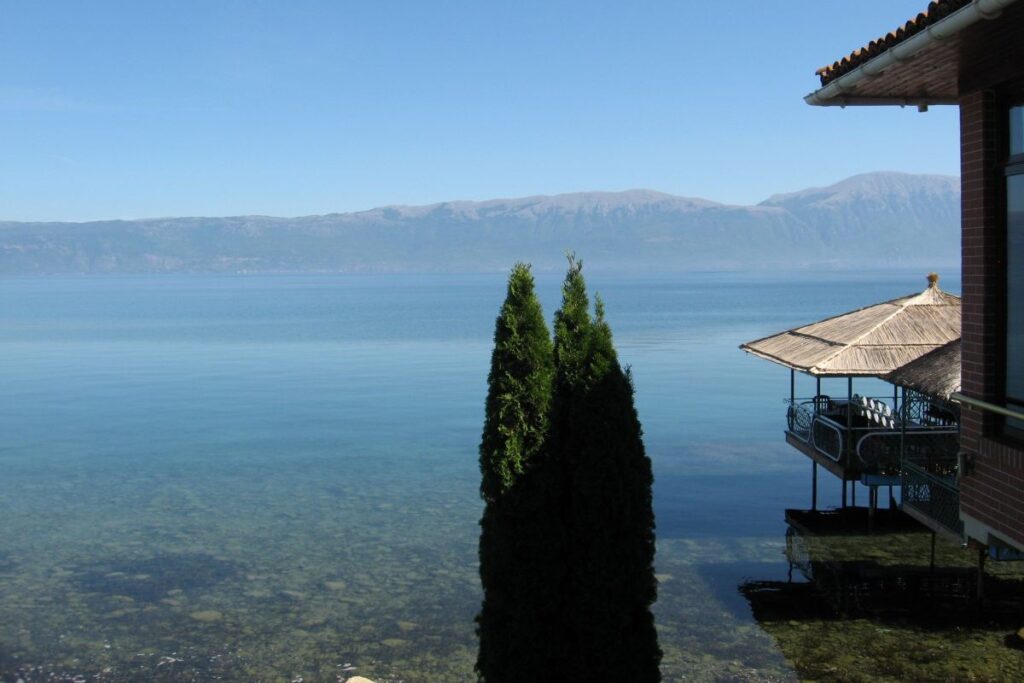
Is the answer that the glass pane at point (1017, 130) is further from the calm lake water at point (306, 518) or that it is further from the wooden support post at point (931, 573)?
the wooden support post at point (931, 573)

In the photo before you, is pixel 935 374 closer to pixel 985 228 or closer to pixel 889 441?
pixel 889 441

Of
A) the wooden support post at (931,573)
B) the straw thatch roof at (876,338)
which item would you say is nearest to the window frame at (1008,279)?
the wooden support post at (931,573)

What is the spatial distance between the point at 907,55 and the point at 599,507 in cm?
392

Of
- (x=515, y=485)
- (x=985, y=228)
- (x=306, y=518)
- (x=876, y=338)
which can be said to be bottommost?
(x=306, y=518)

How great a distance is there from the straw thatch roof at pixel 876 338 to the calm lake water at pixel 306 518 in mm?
3456

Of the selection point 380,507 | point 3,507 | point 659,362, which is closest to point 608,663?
point 380,507

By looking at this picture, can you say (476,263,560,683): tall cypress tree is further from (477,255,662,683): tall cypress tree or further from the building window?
the building window

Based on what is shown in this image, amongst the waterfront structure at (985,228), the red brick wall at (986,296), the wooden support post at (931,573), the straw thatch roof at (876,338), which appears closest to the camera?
the waterfront structure at (985,228)

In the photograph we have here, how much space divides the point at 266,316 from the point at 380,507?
91290 mm

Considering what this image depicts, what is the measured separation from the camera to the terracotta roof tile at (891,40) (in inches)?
263

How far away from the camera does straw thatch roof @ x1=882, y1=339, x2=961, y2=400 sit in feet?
39.9

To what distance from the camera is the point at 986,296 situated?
8.16 metres

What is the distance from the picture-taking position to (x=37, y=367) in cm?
5656

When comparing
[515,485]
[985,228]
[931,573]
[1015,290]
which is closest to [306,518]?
[931,573]
